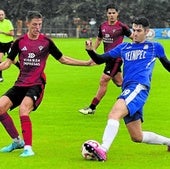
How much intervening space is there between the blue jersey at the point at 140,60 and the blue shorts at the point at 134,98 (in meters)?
0.09

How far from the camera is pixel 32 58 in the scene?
9.73 metres

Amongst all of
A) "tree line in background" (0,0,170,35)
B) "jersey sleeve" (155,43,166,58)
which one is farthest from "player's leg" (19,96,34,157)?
"tree line in background" (0,0,170,35)

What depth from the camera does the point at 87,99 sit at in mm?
16891

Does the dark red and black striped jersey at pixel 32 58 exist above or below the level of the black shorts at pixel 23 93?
above

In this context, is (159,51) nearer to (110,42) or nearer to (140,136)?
(140,136)

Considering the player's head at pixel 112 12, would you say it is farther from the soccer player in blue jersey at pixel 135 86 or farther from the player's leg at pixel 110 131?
the player's leg at pixel 110 131

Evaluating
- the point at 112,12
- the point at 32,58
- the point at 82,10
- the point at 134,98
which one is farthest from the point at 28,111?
the point at 82,10

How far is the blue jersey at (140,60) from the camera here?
9.16m

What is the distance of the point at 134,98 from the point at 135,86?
207mm

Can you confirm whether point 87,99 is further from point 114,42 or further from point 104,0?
point 104,0

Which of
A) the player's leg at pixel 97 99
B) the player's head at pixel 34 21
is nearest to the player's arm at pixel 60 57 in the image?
the player's head at pixel 34 21

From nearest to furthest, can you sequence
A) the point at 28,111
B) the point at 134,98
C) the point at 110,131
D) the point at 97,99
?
the point at 110,131, the point at 134,98, the point at 28,111, the point at 97,99

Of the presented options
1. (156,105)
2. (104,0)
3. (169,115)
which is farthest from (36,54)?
(104,0)

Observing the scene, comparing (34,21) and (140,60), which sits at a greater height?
(34,21)
